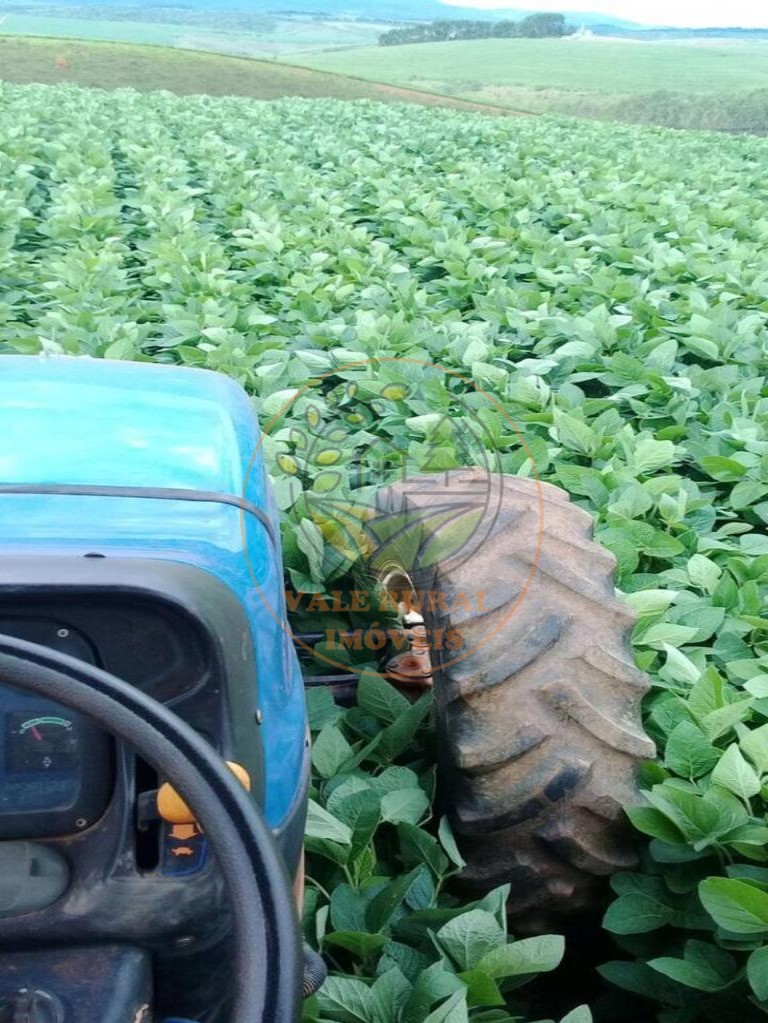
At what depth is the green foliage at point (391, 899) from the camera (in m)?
1.30

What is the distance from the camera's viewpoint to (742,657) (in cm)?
190

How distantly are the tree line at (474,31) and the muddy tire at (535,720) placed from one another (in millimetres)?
44830

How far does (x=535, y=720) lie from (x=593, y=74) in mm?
37507

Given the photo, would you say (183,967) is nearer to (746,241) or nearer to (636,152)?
(746,241)

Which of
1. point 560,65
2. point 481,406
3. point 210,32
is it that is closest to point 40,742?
point 481,406

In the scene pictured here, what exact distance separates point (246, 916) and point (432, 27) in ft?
153

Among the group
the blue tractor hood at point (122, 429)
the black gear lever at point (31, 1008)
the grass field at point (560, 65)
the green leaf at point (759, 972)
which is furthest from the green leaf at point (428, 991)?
the grass field at point (560, 65)

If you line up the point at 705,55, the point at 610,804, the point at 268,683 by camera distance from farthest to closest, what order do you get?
the point at 705,55
the point at 610,804
the point at 268,683

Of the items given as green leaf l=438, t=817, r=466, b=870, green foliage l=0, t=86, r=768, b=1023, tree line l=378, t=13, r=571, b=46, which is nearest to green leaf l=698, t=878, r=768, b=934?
green foliage l=0, t=86, r=768, b=1023

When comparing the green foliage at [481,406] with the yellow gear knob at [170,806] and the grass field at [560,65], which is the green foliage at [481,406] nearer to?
the yellow gear knob at [170,806]

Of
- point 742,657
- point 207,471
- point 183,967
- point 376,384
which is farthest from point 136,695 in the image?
point 376,384

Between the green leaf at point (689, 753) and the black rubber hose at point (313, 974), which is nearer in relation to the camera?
the black rubber hose at point (313, 974)

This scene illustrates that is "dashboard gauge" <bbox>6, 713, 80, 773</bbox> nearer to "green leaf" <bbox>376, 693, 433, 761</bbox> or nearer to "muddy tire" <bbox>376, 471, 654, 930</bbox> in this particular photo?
"muddy tire" <bbox>376, 471, 654, 930</bbox>

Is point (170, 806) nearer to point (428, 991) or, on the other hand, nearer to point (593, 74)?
point (428, 991)
